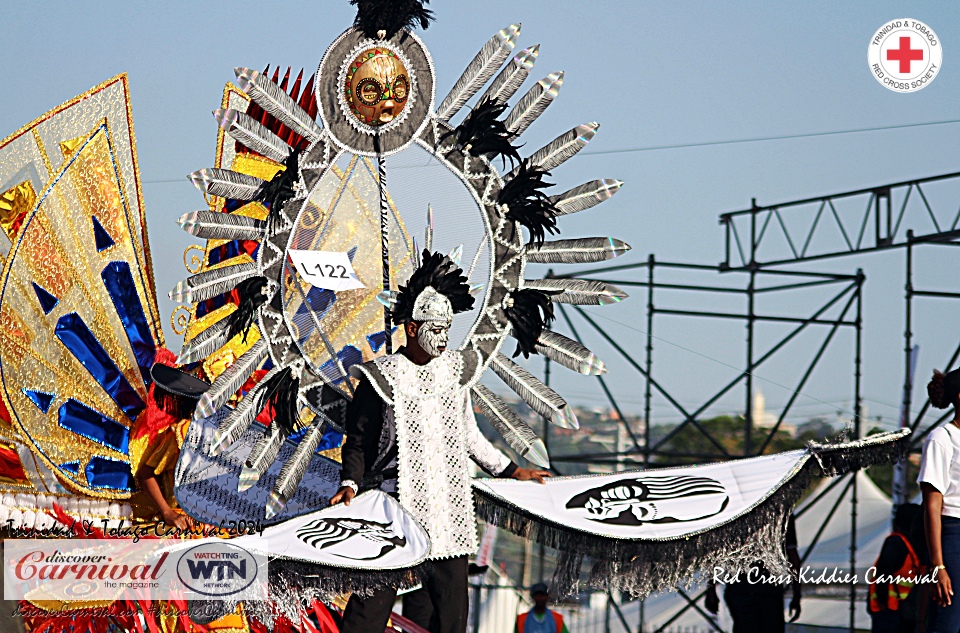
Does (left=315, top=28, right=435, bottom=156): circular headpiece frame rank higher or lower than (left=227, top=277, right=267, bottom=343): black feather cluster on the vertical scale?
higher

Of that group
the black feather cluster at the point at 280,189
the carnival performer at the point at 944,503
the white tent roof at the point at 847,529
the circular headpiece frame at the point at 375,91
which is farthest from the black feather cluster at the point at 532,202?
the white tent roof at the point at 847,529

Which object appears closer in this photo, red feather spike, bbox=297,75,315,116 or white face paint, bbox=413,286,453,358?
white face paint, bbox=413,286,453,358

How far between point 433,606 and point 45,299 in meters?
2.67

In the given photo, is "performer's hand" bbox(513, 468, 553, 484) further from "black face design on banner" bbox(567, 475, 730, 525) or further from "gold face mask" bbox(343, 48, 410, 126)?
"gold face mask" bbox(343, 48, 410, 126)

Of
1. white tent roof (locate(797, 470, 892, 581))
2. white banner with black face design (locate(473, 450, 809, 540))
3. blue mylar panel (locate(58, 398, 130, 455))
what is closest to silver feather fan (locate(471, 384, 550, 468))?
white banner with black face design (locate(473, 450, 809, 540))

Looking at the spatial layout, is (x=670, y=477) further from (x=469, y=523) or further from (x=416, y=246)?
(x=416, y=246)

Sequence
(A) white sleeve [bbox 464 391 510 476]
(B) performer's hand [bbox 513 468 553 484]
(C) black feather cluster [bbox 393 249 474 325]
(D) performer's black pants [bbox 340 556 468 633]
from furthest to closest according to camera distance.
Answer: (B) performer's hand [bbox 513 468 553 484] < (A) white sleeve [bbox 464 391 510 476] < (C) black feather cluster [bbox 393 249 474 325] < (D) performer's black pants [bbox 340 556 468 633]

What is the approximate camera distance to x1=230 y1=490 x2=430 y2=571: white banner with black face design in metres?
4.17

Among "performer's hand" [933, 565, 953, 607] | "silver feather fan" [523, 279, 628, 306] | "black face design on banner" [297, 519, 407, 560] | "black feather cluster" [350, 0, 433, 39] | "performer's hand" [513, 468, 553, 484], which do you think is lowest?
"performer's hand" [933, 565, 953, 607]

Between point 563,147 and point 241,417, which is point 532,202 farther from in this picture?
point 241,417

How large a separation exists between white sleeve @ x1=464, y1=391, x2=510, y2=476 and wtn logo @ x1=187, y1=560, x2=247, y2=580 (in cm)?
96

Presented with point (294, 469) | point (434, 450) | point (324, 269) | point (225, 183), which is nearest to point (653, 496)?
point (434, 450)

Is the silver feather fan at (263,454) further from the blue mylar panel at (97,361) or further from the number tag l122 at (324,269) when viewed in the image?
the blue mylar panel at (97,361)

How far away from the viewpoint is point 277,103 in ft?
17.0
